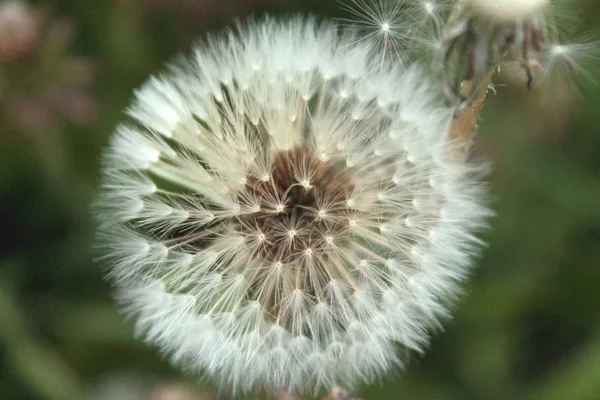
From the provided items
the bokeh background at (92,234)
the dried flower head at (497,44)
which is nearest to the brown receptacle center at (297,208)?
the dried flower head at (497,44)

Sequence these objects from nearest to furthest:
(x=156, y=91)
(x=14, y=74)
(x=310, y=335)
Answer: (x=310, y=335)
(x=156, y=91)
(x=14, y=74)

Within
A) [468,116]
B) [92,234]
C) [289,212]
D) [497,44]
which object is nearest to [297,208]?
[289,212]

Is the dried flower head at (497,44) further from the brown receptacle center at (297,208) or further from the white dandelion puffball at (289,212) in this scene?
the brown receptacle center at (297,208)

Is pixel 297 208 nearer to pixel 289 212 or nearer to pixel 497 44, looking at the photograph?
pixel 289 212

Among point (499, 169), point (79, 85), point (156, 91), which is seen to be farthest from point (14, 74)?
point (499, 169)

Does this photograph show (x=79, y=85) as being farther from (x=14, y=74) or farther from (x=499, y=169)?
(x=499, y=169)

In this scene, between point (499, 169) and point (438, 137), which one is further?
point (499, 169)
